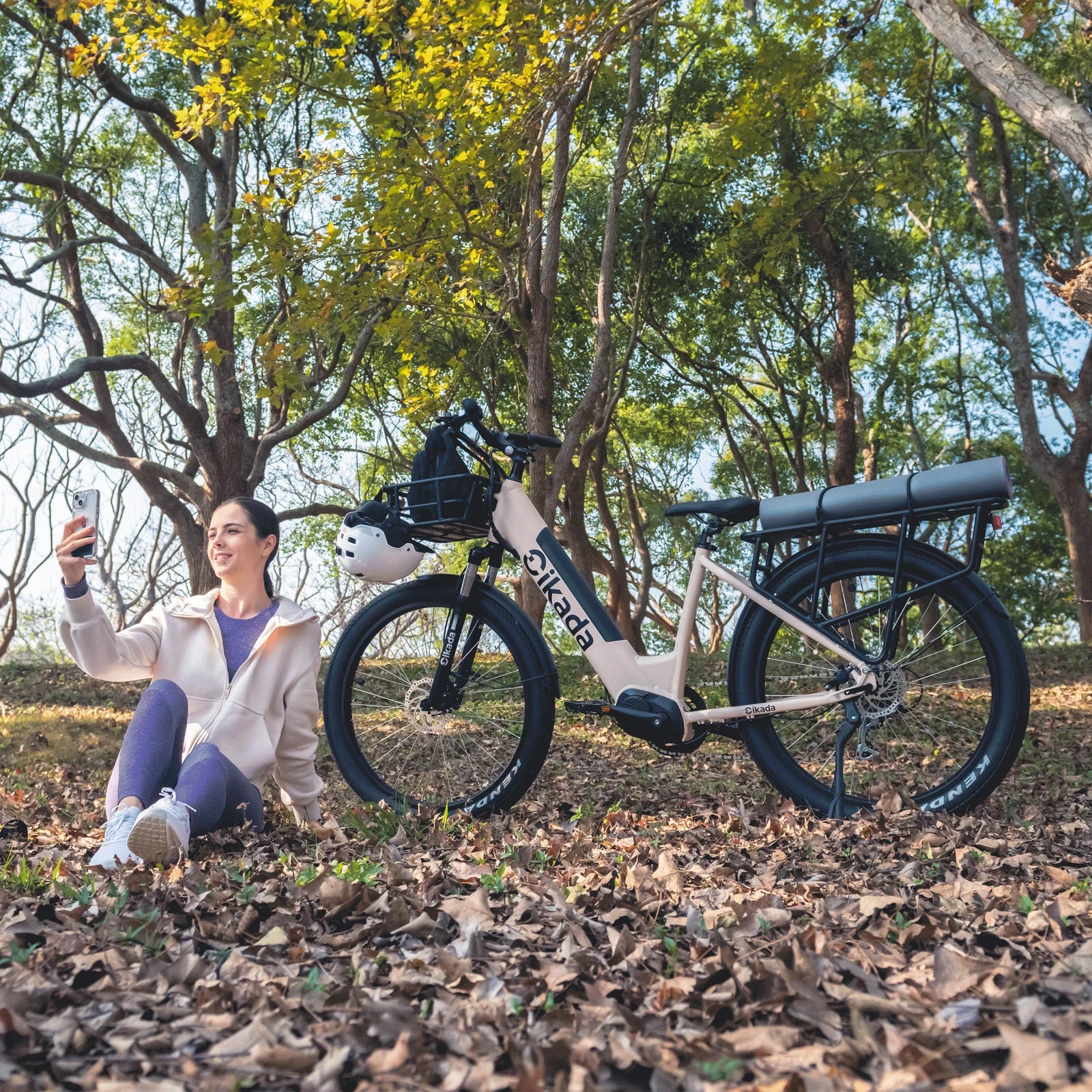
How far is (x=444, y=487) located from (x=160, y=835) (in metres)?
1.72

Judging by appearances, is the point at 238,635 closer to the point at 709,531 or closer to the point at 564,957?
the point at 709,531

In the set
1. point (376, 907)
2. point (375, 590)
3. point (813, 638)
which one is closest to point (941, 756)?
point (813, 638)

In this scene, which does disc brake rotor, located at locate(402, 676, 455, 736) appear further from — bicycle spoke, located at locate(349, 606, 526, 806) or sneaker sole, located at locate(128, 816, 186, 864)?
sneaker sole, located at locate(128, 816, 186, 864)

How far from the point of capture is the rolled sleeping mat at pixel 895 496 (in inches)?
140

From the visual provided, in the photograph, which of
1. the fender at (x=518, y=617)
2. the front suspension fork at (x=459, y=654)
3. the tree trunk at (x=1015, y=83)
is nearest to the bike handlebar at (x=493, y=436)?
the front suspension fork at (x=459, y=654)

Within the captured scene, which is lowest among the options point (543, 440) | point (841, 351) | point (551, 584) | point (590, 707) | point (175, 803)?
point (175, 803)

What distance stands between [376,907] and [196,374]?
12.0m

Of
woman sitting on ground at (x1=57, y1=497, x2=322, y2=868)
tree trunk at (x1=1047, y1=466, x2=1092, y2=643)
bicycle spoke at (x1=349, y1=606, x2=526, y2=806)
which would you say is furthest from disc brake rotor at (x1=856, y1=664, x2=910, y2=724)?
tree trunk at (x1=1047, y1=466, x2=1092, y2=643)

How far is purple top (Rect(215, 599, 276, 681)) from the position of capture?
3721 mm

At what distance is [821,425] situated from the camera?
56.7ft

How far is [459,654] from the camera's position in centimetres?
429

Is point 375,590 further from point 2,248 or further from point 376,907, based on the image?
point 376,907

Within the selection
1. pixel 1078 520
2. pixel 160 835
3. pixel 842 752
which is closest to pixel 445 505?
pixel 160 835

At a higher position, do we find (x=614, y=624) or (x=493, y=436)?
(x=493, y=436)
